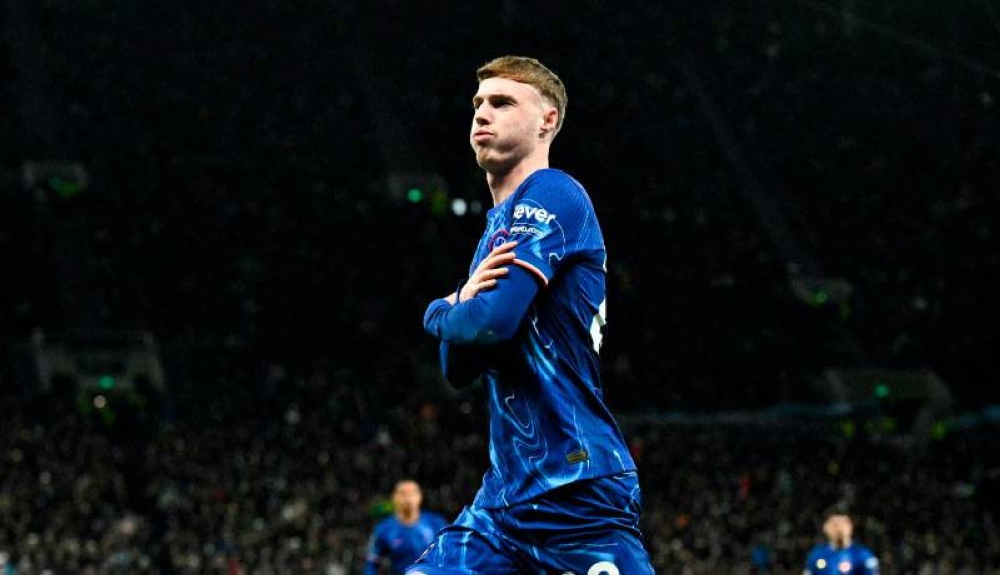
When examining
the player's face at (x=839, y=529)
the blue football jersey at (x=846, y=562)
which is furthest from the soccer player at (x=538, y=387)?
the blue football jersey at (x=846, y=562)

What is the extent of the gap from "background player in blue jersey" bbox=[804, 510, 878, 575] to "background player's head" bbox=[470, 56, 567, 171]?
1036 centimetres

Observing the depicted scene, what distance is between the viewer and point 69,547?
20.0 meters

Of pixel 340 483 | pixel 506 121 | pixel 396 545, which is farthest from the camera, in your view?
pixel 340 483

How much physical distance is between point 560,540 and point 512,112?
1285 mm

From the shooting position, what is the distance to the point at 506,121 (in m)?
3.96

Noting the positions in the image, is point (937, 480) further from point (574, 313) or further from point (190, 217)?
point (574, 313)

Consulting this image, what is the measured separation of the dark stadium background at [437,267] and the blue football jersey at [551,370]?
1754 centimetres

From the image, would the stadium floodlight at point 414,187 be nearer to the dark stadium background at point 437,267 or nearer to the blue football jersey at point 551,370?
the dark stadium background at point 437,267

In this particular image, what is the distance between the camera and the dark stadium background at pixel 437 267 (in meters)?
23.7

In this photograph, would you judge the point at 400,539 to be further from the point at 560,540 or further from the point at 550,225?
the point at 550,225

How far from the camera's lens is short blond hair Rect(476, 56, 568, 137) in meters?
3.99

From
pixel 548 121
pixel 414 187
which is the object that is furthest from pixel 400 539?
pixel 414 187

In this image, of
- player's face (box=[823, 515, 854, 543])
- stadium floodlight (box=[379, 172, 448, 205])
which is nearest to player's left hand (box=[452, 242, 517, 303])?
player's face (box=[823, 515, 854, 543])

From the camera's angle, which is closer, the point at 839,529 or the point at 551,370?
the point at 551,370
